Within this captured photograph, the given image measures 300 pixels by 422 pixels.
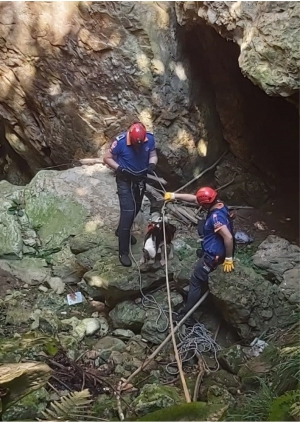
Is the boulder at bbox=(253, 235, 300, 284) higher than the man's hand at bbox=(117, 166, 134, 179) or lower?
lower

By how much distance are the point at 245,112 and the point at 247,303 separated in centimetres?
385

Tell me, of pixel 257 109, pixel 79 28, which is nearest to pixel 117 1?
pixel 79 28

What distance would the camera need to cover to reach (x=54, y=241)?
698 cm

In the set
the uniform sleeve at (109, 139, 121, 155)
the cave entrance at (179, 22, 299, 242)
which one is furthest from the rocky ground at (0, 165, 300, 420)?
the uniform sleeve at (109, 139, 121, 155)

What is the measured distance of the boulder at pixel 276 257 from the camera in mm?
6043

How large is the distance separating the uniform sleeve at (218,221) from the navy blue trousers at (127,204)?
3.95ft

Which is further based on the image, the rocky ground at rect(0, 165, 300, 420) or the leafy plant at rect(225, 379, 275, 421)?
the rocky ground at rect(0, 165, 300, 420)

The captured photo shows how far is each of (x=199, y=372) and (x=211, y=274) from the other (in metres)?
1.01

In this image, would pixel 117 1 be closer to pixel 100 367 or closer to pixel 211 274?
pixel 211 274

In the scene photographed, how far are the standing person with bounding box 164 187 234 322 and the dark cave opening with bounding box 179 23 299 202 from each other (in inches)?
119

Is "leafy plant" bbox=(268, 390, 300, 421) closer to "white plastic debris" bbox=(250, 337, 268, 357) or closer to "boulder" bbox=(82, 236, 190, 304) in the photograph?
"white plastic debris" bbox=(250, 337, 268, 357)

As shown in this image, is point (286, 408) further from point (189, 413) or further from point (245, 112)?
point (245, 112)

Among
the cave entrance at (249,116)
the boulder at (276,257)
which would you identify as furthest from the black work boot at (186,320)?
the cave entrance at (249,116)

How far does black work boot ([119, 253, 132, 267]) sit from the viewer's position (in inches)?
235
